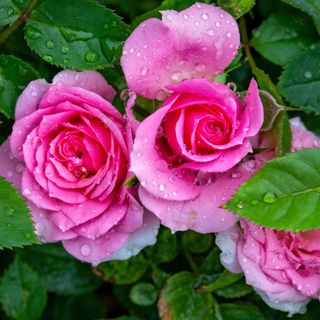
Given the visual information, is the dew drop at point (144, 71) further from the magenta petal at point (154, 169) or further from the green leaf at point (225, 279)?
the green leaf at point (225, 279)

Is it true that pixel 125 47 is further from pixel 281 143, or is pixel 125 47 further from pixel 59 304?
pixel 59 304

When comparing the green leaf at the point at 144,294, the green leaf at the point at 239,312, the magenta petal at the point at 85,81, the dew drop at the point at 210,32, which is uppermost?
the dew drop at the point at 210,32

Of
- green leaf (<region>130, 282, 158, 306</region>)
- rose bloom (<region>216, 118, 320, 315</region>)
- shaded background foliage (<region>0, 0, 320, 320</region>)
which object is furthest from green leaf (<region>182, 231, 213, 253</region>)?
rose bloom (<region>216, 118, 320, 315</region>)

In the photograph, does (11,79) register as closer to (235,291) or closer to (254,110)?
(254,110)

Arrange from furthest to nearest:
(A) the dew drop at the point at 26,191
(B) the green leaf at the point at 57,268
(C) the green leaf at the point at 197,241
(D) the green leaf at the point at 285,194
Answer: (B) the green leaf at the point at 57,268, (C) the green leaf at the point at 197,241, (A) the dew drop at the point at 26,191, (D) the green leaf at the point at 285,194

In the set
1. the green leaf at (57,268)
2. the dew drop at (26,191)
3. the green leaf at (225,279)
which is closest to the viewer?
the dew drop at (26,191)

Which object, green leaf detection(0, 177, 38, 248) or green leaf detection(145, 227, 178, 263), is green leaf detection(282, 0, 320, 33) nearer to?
green leaf detection(145, 227, 178, 263)

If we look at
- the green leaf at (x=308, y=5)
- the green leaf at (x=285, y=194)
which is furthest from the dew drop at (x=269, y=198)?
the green leaf at (x=308, y=5)
